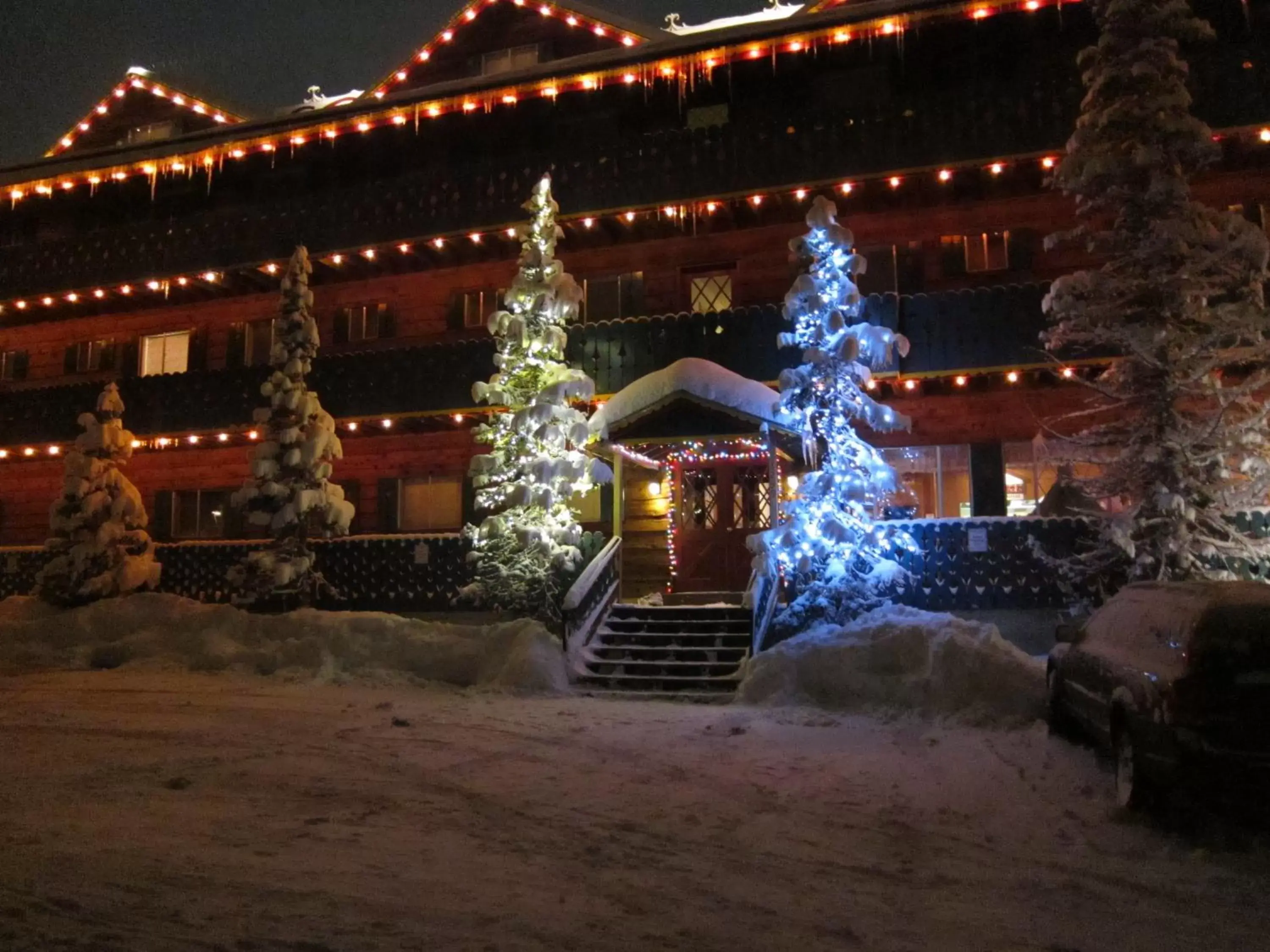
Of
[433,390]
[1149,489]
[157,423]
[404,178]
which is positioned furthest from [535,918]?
[157,423]

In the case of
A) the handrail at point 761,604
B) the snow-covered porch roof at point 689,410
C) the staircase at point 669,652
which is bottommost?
the staircase at point 669,652

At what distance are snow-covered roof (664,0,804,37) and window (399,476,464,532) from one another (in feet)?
34.2

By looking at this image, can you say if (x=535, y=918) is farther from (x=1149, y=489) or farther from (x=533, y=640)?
(x=1149, y=489)

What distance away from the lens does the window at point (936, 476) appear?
687 inches

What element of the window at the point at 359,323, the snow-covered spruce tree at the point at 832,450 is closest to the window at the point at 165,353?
the window at the point at 359,323

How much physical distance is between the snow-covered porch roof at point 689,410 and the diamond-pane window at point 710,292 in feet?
14.0

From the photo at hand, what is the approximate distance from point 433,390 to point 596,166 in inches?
212

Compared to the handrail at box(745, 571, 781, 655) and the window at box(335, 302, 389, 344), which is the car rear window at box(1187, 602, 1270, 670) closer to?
the handrail at box(745, 571, 781, 655)

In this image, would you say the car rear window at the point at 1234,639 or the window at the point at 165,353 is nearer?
the car rear window at the point at 1234,639

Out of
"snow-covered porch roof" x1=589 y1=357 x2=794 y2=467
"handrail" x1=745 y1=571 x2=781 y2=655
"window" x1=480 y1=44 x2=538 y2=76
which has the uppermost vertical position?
"window" x1=480 y1=44 x2=538 y2=76

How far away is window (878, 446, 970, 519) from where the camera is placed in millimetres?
17453

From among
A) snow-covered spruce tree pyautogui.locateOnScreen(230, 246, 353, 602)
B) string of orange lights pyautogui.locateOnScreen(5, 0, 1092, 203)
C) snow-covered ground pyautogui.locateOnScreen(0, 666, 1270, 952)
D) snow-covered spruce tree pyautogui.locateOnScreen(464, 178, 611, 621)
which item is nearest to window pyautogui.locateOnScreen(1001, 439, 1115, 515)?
string of orange lights pyautogui.locateOnScreen(5, 0, 1092, 203)

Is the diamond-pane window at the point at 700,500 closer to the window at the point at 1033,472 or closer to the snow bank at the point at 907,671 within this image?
the window at the point at 1033,472

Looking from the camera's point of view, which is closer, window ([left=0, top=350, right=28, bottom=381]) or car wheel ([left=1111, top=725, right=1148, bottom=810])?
car wheel ([left=1111, top=725, right=1148, bottom=810])
